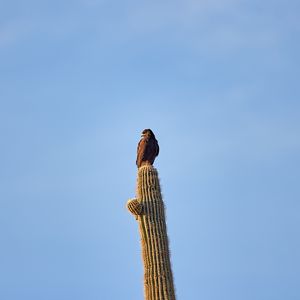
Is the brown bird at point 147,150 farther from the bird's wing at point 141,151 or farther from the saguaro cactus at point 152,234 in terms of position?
the saguaro cactus at point 152,234

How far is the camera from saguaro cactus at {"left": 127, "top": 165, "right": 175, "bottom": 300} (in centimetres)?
3819

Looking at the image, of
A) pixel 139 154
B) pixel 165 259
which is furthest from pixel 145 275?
pixel 139 154

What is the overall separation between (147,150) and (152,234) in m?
2.80

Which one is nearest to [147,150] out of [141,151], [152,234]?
[141,151]

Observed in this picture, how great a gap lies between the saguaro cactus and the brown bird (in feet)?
1.81

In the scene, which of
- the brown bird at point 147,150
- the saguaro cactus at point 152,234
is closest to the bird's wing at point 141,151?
the brown bird at point 147,150

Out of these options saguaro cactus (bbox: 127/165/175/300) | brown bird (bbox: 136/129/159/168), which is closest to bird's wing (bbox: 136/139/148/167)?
brown bird (bbox: 136/129/159/168)

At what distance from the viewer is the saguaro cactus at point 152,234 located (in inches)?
1503

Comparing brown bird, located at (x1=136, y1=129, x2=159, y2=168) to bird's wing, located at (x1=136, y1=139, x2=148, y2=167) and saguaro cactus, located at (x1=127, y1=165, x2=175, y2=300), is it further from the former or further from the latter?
saguaro cactus, located at (x1=127, y1=165, x2=175, y2=300)

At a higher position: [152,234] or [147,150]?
[147,150]

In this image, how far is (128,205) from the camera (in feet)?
128

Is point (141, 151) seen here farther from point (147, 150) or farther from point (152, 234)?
point (152, 234)

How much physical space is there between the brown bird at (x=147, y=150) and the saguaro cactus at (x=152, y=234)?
1.81ft

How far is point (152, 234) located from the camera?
127 ft
